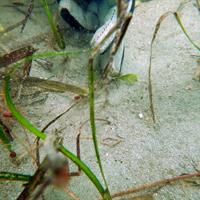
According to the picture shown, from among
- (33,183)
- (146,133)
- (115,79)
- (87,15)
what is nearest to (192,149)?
(146,133)

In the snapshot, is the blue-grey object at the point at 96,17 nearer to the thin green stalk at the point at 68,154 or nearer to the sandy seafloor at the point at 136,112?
the sandy seafloor at the point at 136,112

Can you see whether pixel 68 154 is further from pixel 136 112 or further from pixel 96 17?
pixel 96 17

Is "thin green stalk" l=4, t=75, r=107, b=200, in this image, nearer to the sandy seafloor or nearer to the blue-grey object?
the sandy seafloor

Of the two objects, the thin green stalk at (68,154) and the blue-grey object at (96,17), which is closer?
the thin green stalk at (68,154)

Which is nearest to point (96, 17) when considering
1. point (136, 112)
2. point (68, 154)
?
point (136, 112)

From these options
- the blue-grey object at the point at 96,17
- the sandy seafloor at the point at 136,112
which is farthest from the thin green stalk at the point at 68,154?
the blue-grey object at the point at 96,17

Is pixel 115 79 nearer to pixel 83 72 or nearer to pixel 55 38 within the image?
pixel 83 72
